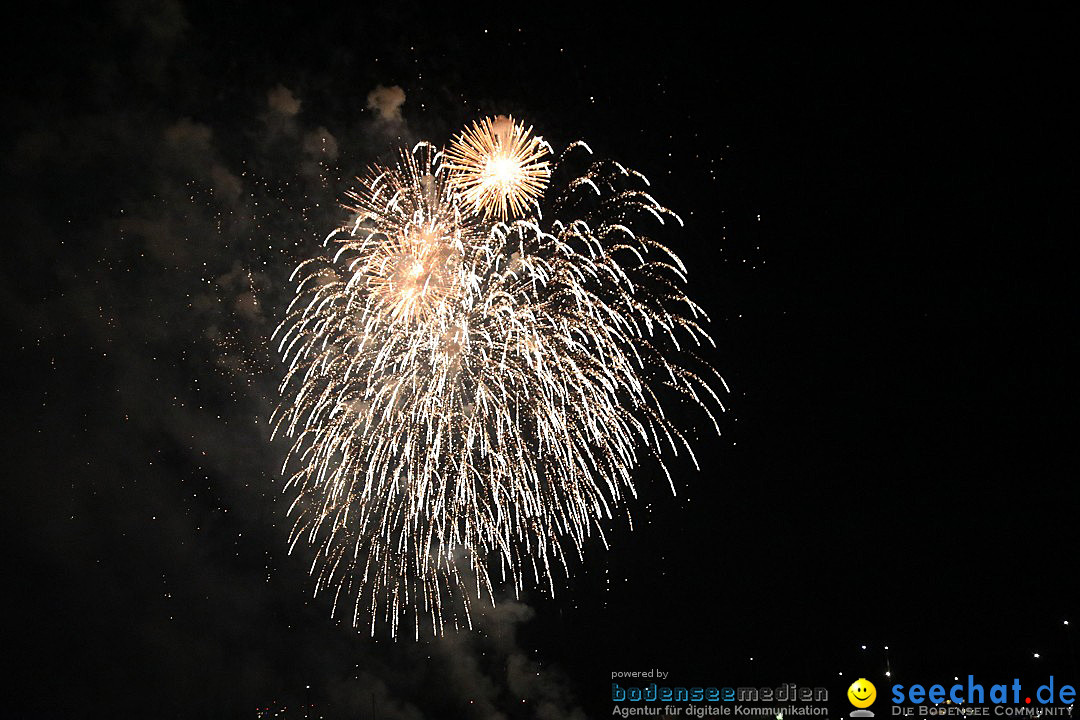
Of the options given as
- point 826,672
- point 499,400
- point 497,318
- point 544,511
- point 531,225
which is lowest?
point 826,672

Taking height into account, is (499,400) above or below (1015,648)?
above

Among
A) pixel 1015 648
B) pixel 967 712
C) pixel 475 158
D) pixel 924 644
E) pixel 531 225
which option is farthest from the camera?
pixel 924 644

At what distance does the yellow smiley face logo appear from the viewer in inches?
1048

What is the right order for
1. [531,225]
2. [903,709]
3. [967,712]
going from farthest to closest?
[903,709], [967,712], [531,225]

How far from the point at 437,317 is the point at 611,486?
15.5 ft

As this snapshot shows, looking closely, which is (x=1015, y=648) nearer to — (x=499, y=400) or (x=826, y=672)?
(x=826, y=672)

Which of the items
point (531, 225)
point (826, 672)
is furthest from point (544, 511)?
point (826, 672)

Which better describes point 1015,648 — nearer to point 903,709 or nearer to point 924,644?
point 924,644

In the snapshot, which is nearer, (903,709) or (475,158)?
Result: (475,158)

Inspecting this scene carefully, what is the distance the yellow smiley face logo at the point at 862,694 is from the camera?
1048 inches

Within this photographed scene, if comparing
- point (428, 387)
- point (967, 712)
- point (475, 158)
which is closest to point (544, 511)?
point (428, 387)

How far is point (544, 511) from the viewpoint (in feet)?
53.4

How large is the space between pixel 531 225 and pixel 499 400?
11.6 feet

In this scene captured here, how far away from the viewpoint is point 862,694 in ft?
88.6
